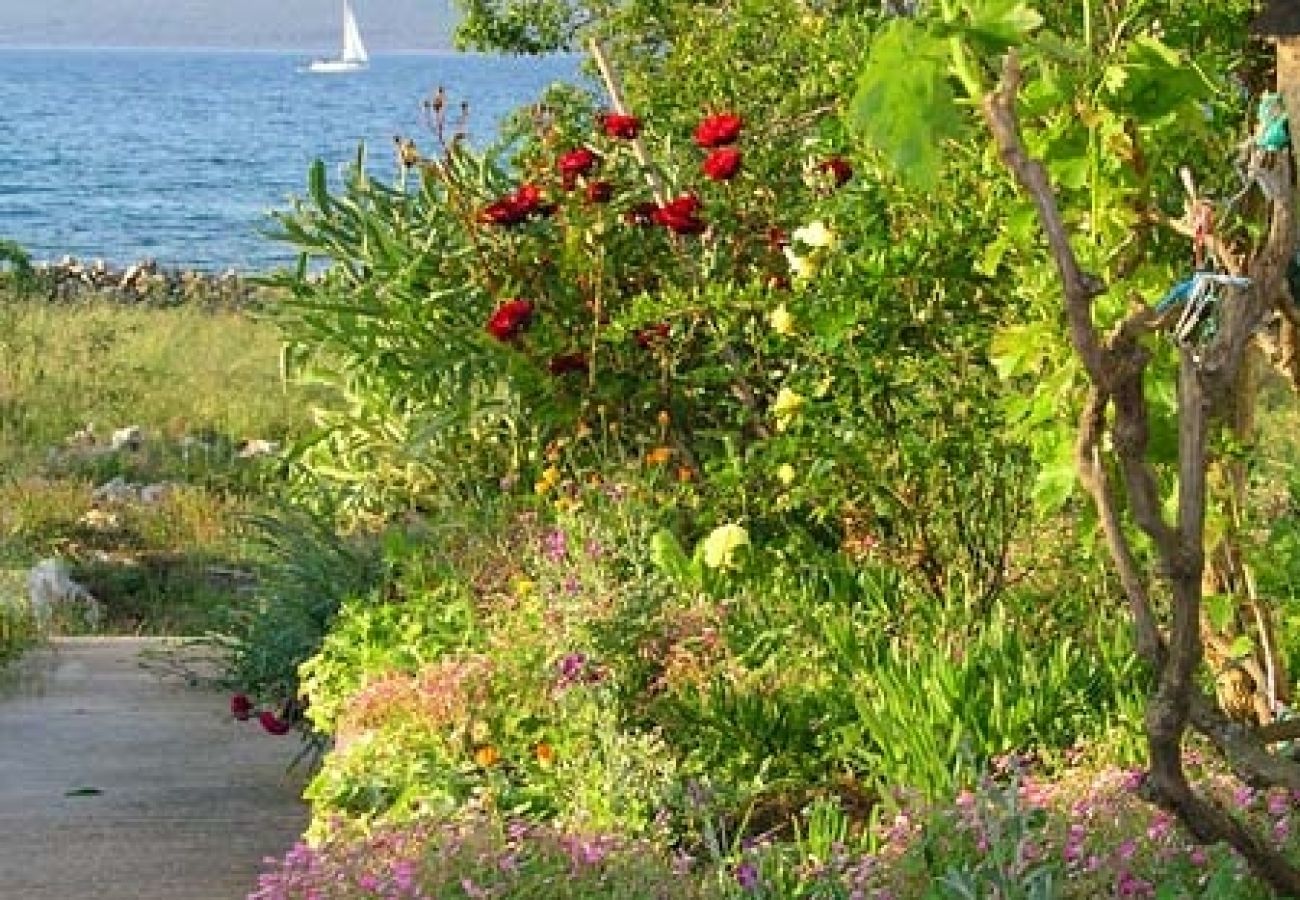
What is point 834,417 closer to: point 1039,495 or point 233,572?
point 1039,495

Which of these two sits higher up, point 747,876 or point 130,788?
point 747,876

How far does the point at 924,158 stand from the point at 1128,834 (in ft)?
5.51

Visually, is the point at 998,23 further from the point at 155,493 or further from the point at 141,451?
the point at 141,451

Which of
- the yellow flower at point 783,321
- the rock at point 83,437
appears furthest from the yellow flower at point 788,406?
the rock at point 83,437

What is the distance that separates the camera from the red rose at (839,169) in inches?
235

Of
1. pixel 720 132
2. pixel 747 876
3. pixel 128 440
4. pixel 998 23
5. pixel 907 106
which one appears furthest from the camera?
pixel 128 440

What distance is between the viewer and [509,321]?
654cm

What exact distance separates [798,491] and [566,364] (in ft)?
3.86

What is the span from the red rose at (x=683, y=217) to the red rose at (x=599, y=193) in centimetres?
32

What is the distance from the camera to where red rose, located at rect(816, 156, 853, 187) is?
19.5 ft

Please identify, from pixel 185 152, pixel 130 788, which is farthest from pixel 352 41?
pixel 130 788

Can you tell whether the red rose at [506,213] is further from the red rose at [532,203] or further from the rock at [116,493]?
the rock at [116,493]

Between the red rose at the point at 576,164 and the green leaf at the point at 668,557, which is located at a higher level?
the red rose at the point at 576,164

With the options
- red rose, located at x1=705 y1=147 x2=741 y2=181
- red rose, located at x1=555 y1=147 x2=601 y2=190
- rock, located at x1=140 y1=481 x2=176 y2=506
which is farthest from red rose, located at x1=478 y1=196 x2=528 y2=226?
rock, located at x1=140 y1=481 x2=176 y2=506
